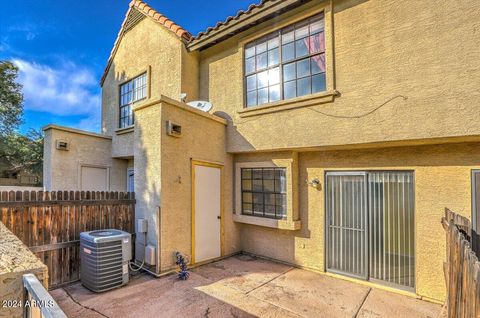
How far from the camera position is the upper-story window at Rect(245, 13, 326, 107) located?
6.45 meters

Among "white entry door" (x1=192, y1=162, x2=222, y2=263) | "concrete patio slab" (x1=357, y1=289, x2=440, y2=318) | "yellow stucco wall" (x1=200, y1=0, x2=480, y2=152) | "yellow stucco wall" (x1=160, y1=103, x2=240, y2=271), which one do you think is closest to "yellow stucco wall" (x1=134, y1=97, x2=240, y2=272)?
"yellow stucco wall" (x1=160, y1=103, x2=240, y2=271)

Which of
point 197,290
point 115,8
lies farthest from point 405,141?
point 115,8

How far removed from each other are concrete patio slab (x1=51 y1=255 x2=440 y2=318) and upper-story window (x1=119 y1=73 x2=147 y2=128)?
698 centimetres

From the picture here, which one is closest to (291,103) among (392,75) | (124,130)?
(392,75)

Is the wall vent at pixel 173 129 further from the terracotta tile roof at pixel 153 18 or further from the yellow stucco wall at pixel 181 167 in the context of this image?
the terracotta tile roof at pixel 153 18

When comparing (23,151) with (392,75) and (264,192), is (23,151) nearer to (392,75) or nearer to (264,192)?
(264,192)

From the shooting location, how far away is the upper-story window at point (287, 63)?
254 inches

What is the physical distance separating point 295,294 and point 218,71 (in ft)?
22.9

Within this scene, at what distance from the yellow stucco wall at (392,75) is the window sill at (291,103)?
0.46 feet

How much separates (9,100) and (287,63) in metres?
20.4

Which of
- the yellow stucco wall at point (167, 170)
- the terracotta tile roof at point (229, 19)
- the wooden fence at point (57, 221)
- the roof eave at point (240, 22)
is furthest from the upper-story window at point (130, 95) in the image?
the wooden fence at point (57, 221)

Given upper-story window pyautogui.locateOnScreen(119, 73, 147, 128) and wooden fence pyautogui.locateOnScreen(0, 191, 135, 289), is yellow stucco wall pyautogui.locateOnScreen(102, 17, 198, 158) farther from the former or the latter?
wooden fence pyautogui.locateOnScreen(0, 191, 135, 289)

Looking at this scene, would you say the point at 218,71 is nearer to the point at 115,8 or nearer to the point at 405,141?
the point at 405,141

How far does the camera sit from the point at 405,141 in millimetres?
5176
